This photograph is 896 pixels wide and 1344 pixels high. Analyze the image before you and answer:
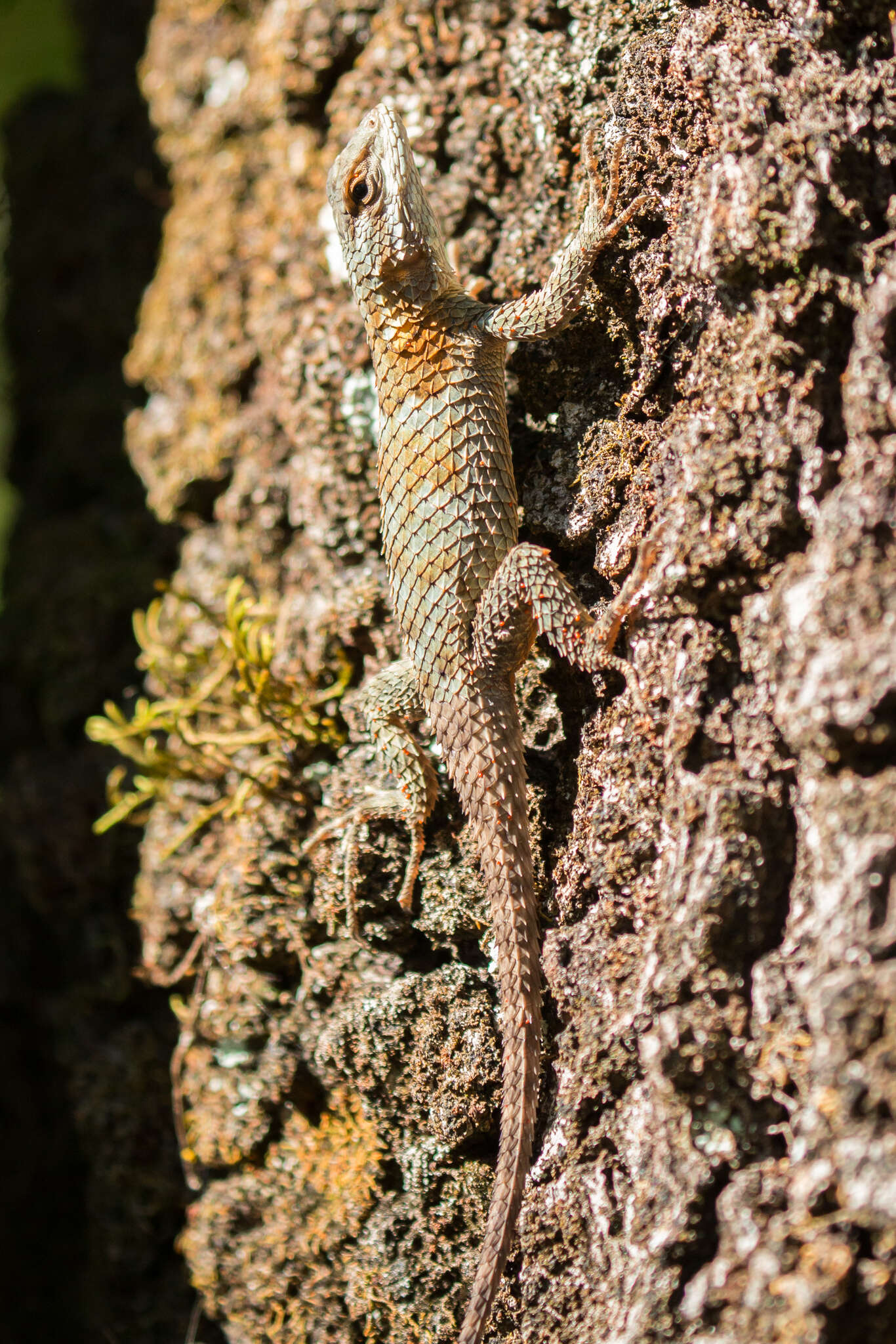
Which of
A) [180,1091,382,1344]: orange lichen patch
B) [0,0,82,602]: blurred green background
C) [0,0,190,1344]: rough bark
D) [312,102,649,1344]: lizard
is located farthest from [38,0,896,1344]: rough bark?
[0,0,82,602]: blurred green background

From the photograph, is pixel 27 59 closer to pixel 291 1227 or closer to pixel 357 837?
pixel 357 837

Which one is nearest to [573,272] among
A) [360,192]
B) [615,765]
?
[360,192]

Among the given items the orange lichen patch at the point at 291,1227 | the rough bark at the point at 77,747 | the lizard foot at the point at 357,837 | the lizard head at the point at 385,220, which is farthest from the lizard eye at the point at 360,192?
the orange lichen patch at the point at 291,1227

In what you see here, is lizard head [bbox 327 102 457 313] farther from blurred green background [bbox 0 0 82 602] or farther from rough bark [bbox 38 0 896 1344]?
blurred green background [bbox 0 0 82 602]

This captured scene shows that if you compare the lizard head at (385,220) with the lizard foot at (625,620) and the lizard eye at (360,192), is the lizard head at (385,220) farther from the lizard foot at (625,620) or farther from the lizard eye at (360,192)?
the lizard foot at (625,620)

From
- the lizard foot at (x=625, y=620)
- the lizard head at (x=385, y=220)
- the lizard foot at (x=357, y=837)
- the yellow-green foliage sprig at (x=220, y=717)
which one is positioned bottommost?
the lizard foot at (x=357, y=837)

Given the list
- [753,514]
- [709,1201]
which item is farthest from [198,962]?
[753,514]
